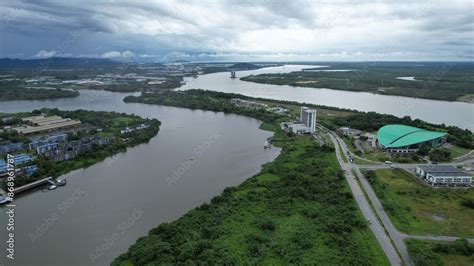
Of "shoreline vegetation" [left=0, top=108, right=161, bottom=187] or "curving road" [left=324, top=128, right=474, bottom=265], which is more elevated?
"shoreline vegetation" [left=0, top=108, right=161, bottom=187]

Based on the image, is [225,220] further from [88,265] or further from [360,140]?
[360,140]

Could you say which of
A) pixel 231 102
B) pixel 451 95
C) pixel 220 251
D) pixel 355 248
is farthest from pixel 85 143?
pixel 451 95

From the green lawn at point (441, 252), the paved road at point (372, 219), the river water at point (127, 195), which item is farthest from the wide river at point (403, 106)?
the green lawn at point (441, 252)

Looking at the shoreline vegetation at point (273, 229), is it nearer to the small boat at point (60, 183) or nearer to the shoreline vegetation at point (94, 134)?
the small boat at point (60, 183)

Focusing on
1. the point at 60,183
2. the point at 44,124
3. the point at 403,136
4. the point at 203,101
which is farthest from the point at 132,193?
the point at 203,101

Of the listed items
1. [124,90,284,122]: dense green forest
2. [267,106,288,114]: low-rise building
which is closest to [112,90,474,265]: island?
[124,90,284,122]: dense green forest

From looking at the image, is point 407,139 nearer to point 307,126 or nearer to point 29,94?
point 307,126

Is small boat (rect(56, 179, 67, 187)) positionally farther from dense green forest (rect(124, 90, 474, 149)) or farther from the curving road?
dense green forest (rect(124, 90, 474, 149))

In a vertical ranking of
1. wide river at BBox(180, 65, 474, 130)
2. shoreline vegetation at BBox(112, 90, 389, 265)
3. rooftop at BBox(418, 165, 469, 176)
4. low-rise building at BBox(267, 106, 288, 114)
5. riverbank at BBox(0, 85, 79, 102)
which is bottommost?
wide river at BBox(180, 65, 474, 130)

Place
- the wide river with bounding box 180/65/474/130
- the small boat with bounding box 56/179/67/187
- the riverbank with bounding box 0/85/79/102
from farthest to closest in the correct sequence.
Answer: the riverbank with bounding box 0/85/79/102, the wide river with bounding box 180/65/474/130, the small boat with bounding box 56/179/67/187
